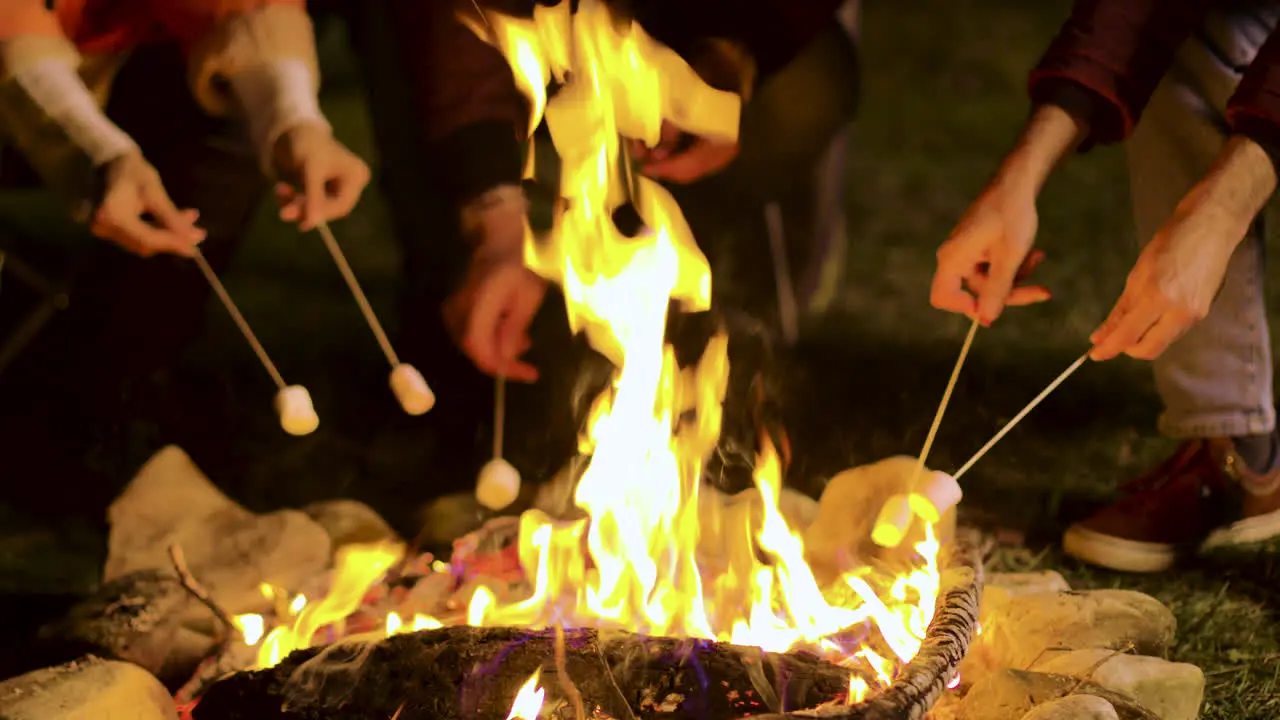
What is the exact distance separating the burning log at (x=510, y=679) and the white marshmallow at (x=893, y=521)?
1.20 ft

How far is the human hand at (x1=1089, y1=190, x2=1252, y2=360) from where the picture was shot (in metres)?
2.12

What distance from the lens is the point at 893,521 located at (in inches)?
84.9

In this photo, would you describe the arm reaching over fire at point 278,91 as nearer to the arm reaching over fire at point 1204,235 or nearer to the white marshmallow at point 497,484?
the white marshmallow at point 497,484

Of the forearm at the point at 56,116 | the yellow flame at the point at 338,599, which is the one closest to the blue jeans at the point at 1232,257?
the yellow flame at the point at 338,599

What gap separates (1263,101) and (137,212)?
6.86 ft

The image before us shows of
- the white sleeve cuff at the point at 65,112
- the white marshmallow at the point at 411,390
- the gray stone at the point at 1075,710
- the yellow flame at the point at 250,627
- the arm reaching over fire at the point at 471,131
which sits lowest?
the yellow flame at the point at 250,627

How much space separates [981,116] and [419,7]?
13.9ft

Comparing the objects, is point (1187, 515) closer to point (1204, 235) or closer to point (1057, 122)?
point (1204, 235)

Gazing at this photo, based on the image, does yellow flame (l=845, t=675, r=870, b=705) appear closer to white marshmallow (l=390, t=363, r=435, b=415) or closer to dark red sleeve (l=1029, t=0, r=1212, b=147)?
white marshmallow (l=390, t=363, r=435, b=415)

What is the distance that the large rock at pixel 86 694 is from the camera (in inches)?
72.0

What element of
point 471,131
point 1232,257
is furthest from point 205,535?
point 1232,257

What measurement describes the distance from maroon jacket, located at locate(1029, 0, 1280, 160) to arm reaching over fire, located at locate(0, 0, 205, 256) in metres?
1.68

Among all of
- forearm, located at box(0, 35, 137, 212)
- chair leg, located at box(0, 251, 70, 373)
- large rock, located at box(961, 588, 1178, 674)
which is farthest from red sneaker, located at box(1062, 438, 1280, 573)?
chair leg, located at box(0, 251, 70, 373)

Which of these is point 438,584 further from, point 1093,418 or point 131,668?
point 1093,418
